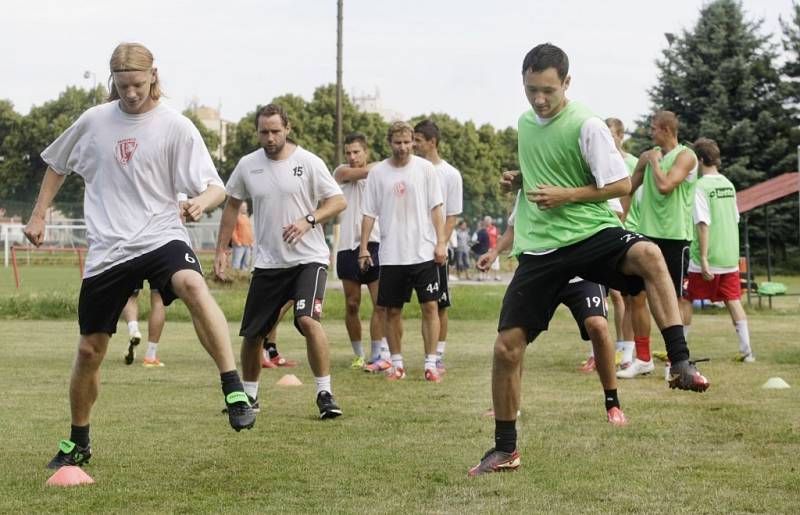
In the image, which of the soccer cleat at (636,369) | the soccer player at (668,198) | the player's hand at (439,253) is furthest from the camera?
the player's hand at (439,253)

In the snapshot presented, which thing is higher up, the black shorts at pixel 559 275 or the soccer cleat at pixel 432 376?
the black shorts at pixel 559 275

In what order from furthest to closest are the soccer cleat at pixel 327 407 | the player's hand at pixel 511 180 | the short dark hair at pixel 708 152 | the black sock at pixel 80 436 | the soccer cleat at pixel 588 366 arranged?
the short dark hair at pixel 708 152 < the soccer cleat at pixel 588 366 < the soccer cleat at pixel 327 407 < the player's hand at pixel 511 180 < the black sock at pixel 80 436

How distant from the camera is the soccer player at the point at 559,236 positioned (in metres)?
6.12

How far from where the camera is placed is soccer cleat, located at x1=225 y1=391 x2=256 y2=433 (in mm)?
5973

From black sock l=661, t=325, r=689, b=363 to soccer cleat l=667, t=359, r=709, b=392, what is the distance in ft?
0.16

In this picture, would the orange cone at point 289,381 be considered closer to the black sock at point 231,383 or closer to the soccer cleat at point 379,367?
the soccer cleat at point 379,367

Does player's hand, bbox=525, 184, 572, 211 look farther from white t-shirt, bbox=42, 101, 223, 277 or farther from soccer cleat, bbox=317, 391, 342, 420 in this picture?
soccer cleat, bbox=317, 391, 342, 420

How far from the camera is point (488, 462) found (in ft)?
20.4

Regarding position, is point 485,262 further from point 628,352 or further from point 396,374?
point 628,352

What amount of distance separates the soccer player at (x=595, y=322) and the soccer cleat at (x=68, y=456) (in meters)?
2.83

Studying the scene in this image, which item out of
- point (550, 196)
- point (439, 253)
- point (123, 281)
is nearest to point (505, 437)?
point (550, 196)

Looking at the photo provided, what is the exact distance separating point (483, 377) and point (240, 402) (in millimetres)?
5541

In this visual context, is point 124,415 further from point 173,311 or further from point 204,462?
point 173,311

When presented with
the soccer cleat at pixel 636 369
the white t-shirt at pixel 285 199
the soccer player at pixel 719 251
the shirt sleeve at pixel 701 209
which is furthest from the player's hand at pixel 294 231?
the soccer player at pixel 719 251
